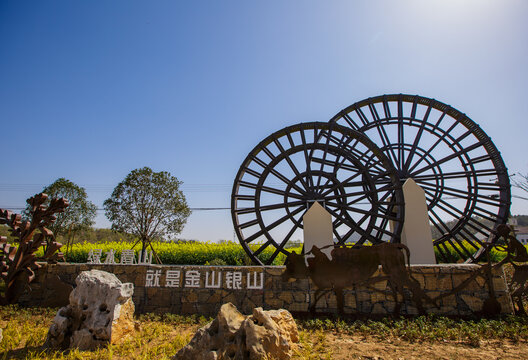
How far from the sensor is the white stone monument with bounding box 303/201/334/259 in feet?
24.2

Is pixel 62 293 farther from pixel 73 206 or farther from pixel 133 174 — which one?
pixel 73 206

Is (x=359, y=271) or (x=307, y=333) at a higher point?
(x=359, y=271)

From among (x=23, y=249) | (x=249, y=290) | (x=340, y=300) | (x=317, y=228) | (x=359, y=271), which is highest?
(x=317, y=228)

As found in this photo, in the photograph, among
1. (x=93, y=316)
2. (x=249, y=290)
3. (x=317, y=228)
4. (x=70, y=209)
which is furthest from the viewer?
(x=70, y=209)

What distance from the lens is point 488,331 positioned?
4.32m

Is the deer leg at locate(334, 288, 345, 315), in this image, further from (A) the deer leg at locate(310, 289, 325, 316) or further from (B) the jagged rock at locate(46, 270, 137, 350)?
(B) the jagged rock at locate(46, 270, 137, 350)

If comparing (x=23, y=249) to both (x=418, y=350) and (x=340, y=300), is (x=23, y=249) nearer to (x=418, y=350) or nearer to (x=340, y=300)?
(x=340, y=300)

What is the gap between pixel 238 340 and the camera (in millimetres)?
3098

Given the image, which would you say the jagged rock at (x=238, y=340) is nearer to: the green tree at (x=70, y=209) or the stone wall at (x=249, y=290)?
the stone wall at (x=249, y=290)

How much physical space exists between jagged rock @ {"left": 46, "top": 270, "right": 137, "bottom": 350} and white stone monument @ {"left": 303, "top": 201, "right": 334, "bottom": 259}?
4343 mm

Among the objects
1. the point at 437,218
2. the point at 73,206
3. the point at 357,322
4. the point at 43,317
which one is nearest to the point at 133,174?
the point at 73,206

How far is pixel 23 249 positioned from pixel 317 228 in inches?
254

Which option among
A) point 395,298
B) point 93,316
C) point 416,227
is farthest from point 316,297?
point 416,227

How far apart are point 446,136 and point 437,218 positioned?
2593 mm
